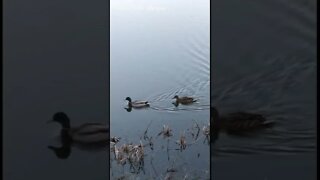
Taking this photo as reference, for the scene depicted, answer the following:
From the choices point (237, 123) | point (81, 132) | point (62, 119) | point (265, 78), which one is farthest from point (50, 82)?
point (265, 78)

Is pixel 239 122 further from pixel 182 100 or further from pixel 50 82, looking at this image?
pixel 50 82

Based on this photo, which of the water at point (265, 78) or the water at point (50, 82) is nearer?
the water at point (50, 82)

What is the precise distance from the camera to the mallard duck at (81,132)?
3066 mm

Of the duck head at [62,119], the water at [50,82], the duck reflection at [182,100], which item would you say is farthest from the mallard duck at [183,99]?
the duck head at [62,119]

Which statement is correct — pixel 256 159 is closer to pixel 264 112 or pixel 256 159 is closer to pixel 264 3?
pixel 264 112

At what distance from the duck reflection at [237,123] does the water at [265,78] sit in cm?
3

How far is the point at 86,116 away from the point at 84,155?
24cm

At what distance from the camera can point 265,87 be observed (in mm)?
3145

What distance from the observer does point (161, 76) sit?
310 centimetres

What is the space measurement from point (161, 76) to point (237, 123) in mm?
562

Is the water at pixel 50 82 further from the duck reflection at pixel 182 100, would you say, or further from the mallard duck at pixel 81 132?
the duck reflection at pixel 182 100

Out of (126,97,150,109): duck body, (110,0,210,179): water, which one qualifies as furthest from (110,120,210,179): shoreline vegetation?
(126,97,150,109): duck body

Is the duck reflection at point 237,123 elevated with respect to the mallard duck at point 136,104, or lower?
lower

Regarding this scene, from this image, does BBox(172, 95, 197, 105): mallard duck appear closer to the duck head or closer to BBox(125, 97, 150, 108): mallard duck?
BBox(125, 97, 150, 108): mallard duck
